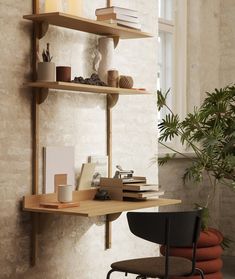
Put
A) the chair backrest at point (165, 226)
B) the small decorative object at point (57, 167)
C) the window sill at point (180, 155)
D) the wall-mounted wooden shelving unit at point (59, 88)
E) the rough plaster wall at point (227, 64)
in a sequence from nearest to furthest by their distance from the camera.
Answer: the chair backrest at point (165, 226), the wall-mounted wooden shelving unit at point (59, 88), the small decorative object at point (57, 167), the window sill at point (180, 155), the rough plaster wall at point (227, 64)

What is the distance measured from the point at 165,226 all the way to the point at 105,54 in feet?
4.40

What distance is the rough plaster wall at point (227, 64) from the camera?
721 cm

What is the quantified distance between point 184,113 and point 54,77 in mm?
3246

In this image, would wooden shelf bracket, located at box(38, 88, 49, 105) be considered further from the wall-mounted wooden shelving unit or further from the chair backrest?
the chair backrest

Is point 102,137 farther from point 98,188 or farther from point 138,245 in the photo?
point 138,245

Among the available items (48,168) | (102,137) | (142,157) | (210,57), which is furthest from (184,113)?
(48,168)

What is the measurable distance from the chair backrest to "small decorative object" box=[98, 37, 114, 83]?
43.6 inches

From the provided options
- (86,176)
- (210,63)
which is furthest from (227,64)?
(86,176)

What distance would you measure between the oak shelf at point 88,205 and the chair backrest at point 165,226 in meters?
0.19

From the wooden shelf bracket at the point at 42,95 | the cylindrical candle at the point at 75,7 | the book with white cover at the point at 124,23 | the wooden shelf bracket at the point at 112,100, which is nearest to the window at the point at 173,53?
the wooden shelf bracket at the point at 112,100

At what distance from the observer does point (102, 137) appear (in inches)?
178

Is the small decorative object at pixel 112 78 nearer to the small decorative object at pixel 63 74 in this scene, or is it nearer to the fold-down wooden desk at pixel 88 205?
the small decorative object at pixel 63 74

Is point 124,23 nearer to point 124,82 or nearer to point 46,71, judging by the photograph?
point 124,82

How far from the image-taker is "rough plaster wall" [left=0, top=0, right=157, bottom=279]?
380 cm
